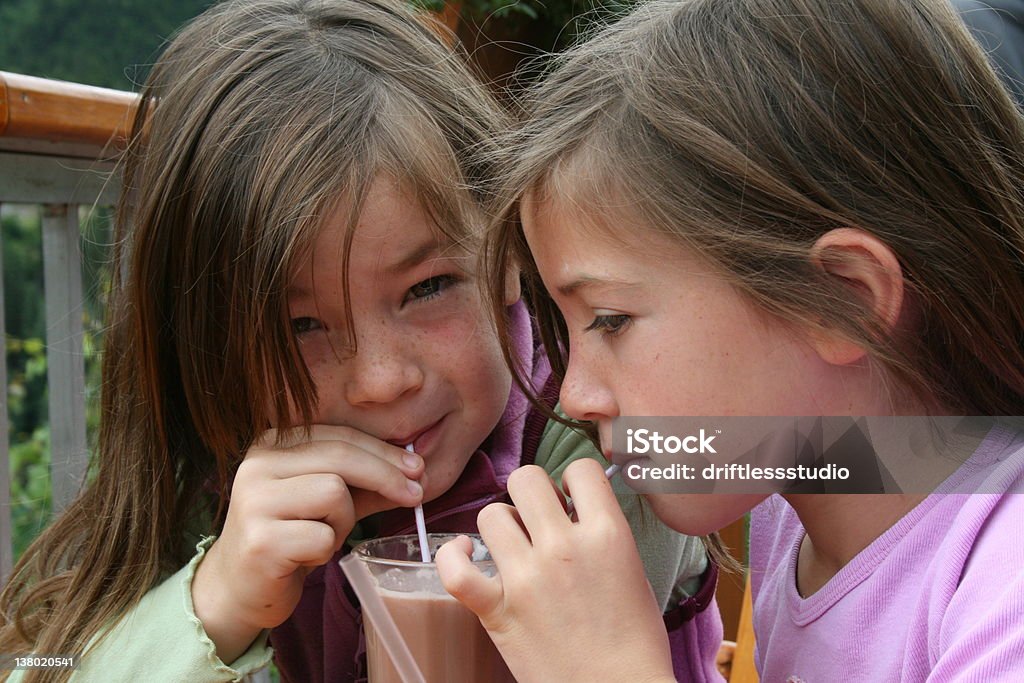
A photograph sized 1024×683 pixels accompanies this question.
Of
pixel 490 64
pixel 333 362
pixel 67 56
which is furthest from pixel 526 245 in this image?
pixel 67 56

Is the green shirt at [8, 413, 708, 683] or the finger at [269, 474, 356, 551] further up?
the finger at [269, 474, 356, 551]

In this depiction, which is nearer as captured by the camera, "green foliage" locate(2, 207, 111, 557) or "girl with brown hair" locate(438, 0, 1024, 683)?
"girl with brown hair" locate(438, 0, 1024, 683)

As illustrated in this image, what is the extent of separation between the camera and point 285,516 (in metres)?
1.14

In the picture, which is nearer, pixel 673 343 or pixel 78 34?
pixel 673 343

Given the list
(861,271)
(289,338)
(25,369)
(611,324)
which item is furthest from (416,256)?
(25,369)

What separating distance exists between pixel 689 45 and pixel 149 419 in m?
0.84

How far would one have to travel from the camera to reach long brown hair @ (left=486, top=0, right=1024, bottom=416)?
92 centimetres

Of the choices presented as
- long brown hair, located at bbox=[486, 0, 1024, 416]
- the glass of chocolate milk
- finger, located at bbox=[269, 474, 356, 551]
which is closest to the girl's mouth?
finger, located at bbox=[269, 474, 356, 551]

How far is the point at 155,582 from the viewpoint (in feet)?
4.35

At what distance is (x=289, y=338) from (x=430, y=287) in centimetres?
18

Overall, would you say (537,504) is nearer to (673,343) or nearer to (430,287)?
(673,343)

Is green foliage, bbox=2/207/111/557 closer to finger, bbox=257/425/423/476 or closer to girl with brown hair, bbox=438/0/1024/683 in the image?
finger, bbox=257/425/423/476

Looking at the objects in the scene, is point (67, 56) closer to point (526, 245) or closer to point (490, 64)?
point (490, 64)

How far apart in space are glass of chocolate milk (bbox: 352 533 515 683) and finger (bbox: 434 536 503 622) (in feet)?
0.08
